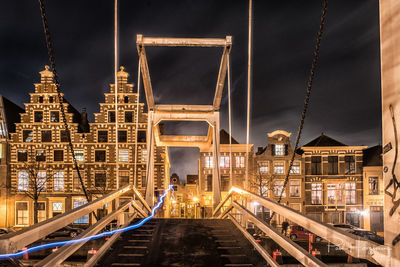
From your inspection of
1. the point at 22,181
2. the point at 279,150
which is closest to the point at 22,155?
the point at 22,181

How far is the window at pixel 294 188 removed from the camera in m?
24.7

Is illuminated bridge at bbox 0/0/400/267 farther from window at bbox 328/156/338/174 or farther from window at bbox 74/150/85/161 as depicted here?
window at bbox 328/156/338/174

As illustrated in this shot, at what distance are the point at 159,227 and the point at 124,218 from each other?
667 millimetres

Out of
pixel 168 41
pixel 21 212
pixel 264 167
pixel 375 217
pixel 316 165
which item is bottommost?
pixel 375 217

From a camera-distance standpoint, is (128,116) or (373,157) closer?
(128,116)

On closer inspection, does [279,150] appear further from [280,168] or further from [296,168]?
[296,168]

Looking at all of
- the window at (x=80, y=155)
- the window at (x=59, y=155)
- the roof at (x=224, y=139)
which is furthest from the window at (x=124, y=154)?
the roof at (x=224, y=139)

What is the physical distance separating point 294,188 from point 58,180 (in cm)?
1993

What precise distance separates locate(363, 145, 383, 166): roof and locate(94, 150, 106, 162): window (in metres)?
22.9

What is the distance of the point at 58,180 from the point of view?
907 inches

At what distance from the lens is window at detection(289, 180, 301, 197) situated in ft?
81.0

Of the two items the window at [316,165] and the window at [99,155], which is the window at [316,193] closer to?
the window at [316,165]

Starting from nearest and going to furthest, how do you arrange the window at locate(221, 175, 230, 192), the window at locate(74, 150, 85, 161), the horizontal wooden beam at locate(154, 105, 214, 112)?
1. the horizontal wooden beam at locate(154, 105, 214, 112)
2. the window at locate(74, 150, 85, 161)
3. the window at locate(221, 175, 230, 192)

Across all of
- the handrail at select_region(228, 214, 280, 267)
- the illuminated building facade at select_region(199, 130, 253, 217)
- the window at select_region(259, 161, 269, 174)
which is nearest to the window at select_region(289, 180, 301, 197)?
the window at select_region(259, 161, 269, 174)
